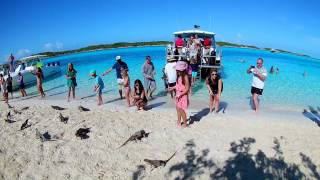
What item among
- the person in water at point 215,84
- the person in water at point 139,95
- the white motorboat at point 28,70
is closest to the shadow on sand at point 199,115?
the person in water at point 215,84

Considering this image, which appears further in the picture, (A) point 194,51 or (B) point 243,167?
(A) point 194,51

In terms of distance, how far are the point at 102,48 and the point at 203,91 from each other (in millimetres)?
81048

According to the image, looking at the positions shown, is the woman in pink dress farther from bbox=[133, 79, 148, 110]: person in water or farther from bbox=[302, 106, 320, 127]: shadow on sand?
bbox=[302, 106, 320, 127]: shadow on sand

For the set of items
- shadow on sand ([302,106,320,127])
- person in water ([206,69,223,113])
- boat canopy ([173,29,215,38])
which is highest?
boat canopy ([173,29,215,38])

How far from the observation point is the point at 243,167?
241 inches

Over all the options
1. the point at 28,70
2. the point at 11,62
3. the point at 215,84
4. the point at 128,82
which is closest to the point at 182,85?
the point at 215,84

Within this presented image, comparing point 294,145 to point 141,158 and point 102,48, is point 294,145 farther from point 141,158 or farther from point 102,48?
point 102,48

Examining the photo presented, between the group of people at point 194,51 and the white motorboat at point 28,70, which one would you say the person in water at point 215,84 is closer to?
the group of people at point 194,51

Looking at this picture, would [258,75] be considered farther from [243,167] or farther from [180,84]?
[243,167]

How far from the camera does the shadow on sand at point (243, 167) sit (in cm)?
585

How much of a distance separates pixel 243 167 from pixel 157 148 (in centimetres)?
198

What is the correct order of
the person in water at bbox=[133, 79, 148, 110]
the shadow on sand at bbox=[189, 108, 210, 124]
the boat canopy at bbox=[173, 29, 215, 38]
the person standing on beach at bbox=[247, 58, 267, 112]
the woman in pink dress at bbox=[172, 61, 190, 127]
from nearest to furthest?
the woman in pink dress at bbox=[172, 61, 190, 127], the shadow on sand at bbox=[189, 108, 210, 124], the person standing on beach at bbox=[247, 58, 267, 112], the person in water at bbox=[133, 79, 148, 110], the boat canopy at bbox=[173, 29, 215, 38]

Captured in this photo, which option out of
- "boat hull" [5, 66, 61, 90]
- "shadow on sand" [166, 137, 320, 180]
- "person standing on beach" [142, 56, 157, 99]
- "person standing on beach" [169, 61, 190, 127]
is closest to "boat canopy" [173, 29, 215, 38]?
"person standing on beach" [142, 56, 157, 99]

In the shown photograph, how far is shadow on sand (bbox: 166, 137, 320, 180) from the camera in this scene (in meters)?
5.85
